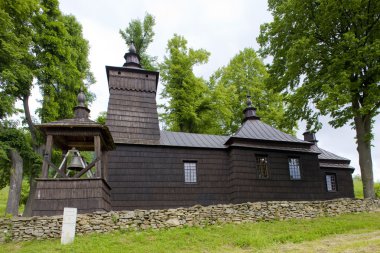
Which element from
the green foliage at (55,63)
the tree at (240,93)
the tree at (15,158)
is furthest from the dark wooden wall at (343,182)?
the tree at (15,158)

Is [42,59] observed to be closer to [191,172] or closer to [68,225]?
[191,172]

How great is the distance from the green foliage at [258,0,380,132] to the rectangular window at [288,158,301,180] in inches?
79.8

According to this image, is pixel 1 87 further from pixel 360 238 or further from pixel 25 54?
pixel 360 238

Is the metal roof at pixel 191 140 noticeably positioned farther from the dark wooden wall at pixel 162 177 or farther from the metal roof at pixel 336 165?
the metal roof at pixel 336 165

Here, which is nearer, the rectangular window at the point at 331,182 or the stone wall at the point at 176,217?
the stone wall at the point at 176,217

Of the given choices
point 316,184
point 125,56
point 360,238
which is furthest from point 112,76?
point 360,238

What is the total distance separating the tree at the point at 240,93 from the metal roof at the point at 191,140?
21.2 ft

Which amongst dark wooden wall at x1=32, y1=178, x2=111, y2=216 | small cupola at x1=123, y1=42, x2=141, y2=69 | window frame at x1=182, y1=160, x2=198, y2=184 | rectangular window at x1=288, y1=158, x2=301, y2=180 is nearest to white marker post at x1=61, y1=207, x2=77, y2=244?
dark wooden wall at x1=32, y1=178, x2=111, y2=216

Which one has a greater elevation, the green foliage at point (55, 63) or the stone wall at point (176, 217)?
the green foliage at point (55, 63)

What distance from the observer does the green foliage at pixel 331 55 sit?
13922 mm

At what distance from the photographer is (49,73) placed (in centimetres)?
1656

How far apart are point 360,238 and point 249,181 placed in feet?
20.6

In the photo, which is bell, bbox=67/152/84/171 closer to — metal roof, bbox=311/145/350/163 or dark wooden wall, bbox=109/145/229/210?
dark wooden wall, bbox=109/145/229/210

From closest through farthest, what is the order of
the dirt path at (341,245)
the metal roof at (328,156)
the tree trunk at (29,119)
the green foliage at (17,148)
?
the dirt path at (341,245), the green foliage at (17,148), the tree trunk at (29,119), the metal roof at (328,156)
